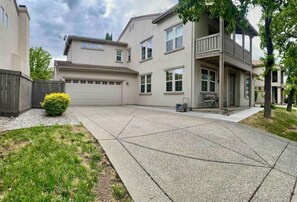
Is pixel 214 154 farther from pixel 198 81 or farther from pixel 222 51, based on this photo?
A: pixel 198 81

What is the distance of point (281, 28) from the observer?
1174 cm

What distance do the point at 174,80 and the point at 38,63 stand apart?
30713mm

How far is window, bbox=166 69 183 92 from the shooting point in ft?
46.1

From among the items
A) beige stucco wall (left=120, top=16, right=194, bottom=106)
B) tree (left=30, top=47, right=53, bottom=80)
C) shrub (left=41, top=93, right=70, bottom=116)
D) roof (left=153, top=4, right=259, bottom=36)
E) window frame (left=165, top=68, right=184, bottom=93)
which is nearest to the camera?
shrub (left=41, top=93, right=70, bottom=116)

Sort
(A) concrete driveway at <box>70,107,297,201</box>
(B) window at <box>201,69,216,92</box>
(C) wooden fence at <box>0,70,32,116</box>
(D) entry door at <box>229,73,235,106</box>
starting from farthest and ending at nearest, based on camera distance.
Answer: (D) entry door at <box>229,73,235,106</box>
(B) window at <box>201,69,216,92</box>
(C) wooden fence at <box>0,70,32,116</box>
(A) concrete driveway at <box>70,107,297,201</box>

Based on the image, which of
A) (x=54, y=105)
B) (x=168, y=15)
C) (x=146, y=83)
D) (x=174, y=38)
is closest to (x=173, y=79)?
(x=174, y=38)

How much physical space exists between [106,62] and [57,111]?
13587 mm

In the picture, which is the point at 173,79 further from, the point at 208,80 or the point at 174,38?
the point at 174,38

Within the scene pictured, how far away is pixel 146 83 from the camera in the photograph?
18.1 meters

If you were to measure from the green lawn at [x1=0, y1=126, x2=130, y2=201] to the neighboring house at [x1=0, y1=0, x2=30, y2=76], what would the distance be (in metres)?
8.97

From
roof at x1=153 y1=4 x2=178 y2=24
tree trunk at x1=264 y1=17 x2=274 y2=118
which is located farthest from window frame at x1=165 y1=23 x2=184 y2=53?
tree trunk at x1=264 y1=17 x2=274 y2=118

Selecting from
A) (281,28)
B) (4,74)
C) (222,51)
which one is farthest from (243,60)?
(4,74)

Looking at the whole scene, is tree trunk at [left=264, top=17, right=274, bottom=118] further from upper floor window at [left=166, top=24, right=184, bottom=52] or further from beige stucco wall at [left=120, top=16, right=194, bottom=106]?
→ upper floor window at [left=166, top=24, right=184, bottom=52]

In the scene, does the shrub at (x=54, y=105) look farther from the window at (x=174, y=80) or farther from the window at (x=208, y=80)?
the window at (x=208, y=80)
